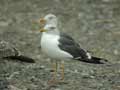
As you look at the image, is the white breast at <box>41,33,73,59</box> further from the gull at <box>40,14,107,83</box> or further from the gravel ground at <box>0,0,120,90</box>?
the gravel ground at <box>0,0,120,90</box>

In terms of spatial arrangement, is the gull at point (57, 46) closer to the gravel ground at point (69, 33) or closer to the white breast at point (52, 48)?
the white breast at point (52, 48)

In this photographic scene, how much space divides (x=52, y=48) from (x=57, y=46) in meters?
0.09

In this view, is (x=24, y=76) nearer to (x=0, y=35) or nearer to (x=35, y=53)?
(x=35, y=53)

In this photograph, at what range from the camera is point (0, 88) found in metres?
6.43

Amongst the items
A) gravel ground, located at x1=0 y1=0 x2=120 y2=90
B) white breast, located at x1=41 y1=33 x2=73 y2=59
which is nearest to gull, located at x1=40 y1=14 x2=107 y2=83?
white breast, located at x1=41 y1=33 x2=73 y2=59

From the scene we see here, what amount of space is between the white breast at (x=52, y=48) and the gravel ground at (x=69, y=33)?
1.51 feet

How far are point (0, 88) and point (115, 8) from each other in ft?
25.2

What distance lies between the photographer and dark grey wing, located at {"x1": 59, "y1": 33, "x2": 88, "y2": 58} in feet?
21.4

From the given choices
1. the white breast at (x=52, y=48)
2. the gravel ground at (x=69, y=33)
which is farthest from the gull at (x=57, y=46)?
the gravel ground at (x=69, y=33)

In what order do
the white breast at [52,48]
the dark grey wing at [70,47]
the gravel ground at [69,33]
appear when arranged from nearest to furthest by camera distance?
1. the white breast at [52,48]
2. the dark grey wing at [70,47]
3. the gravel ground at [69,33]

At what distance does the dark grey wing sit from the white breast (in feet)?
0.24

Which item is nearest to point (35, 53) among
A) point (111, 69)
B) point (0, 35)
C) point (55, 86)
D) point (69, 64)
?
point (0, 35)

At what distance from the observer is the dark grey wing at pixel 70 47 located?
6537 mm

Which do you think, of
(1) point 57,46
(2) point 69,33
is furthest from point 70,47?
(2) point 69,33
